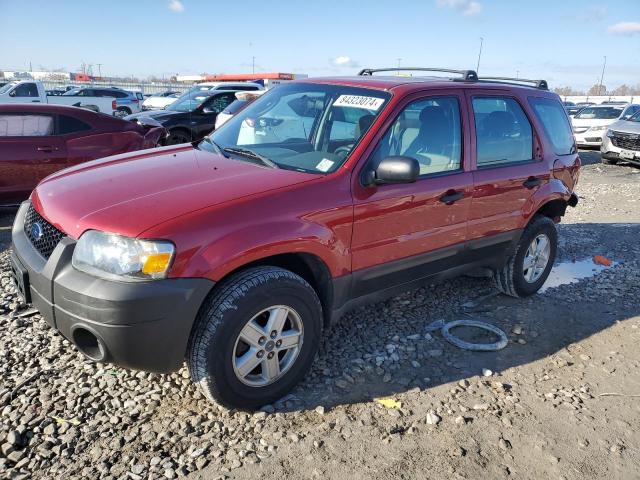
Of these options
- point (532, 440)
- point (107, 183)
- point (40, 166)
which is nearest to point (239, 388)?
point (107, 183)

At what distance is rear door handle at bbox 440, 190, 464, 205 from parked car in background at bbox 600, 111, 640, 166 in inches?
455

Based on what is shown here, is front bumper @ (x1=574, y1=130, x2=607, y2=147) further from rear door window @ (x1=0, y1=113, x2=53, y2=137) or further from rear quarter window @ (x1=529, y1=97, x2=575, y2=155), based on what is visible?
rear door window @ (x1=0, y1=113, x2=53, y2=137)

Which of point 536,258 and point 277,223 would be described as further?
point 536,258

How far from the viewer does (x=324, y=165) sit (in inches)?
123

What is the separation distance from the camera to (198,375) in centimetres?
267

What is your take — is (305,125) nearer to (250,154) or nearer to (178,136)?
(250,154)

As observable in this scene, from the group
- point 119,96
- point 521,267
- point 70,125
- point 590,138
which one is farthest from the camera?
point 119,96

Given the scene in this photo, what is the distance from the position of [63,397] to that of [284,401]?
1.24 metres

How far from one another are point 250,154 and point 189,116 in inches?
357

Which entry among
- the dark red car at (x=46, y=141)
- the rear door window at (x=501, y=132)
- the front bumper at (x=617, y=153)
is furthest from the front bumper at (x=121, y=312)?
the front bumper at (x=617, y=153)

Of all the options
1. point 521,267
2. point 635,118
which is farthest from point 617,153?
point 521,267

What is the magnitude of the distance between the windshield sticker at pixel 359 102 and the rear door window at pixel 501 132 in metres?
0.89

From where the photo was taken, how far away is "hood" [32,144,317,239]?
2527mm

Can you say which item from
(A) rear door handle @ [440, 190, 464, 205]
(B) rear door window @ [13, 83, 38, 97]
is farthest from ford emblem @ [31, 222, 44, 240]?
(B) rear door window @ [13, 83, 38, 97]
